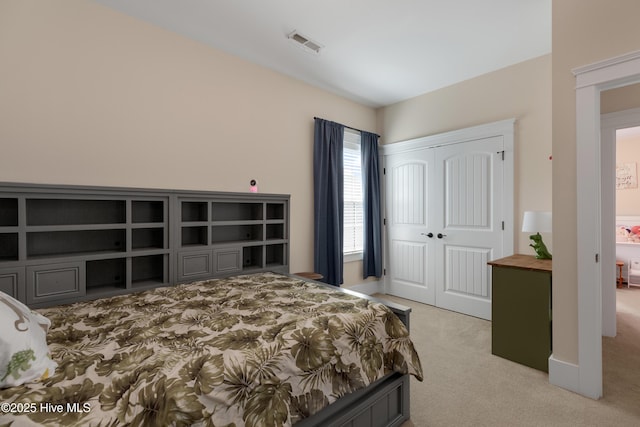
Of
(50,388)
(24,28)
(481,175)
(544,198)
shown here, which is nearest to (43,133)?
(24,28)

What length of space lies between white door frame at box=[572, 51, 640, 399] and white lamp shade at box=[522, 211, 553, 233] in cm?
72

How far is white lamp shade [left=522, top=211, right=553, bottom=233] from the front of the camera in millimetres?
2688

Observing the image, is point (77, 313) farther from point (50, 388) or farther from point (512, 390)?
point (512, 390)

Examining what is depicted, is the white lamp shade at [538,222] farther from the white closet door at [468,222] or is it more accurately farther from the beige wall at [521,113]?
the white closet door at [468,222]

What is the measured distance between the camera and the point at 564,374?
2.10 meters

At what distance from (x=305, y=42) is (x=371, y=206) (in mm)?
2306

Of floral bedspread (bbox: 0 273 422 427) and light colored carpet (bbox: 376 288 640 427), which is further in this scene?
light colored carpet (bbox: 376 288 640 427)

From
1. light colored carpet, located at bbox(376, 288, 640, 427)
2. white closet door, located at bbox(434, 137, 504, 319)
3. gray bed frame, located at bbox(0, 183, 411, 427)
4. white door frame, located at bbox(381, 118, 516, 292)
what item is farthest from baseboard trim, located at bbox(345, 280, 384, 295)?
white door frame, located at bbox(381, 118, 516, 292)

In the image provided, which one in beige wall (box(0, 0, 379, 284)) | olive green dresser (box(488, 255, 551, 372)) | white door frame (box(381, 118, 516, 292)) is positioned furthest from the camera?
white door frame (box(381, 118, 516, 292))

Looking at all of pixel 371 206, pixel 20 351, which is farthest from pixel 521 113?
pixel 20 351

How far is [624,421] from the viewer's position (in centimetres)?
178

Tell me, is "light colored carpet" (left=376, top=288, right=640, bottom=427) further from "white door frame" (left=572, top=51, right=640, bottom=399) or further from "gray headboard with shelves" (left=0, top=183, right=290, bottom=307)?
"gray headboard with shelves" (left=0, top=183, right=290, bottom=307)

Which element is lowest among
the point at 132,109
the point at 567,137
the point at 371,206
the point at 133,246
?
the point at 133,246

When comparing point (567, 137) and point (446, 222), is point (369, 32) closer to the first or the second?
point (567, 137)
